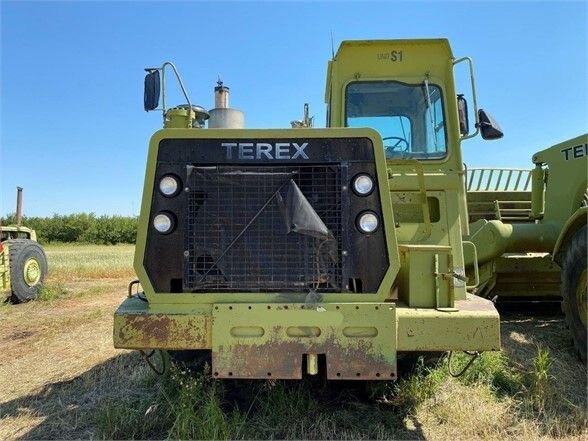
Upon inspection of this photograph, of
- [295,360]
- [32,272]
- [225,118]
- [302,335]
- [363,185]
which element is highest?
[225,118]

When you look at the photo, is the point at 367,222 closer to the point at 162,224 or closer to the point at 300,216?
the point at 300,216

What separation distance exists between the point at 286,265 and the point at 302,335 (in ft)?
1.46

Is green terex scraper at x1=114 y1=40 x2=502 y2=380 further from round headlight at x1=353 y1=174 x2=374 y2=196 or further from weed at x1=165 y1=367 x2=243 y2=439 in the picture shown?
weed at x1=165 y1=367 x2=243 y2=439

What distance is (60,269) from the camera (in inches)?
685

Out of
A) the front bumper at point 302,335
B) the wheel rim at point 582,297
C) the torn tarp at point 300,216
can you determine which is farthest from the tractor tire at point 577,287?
the torn tarp at point 300,216

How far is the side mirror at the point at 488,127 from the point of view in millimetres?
3986

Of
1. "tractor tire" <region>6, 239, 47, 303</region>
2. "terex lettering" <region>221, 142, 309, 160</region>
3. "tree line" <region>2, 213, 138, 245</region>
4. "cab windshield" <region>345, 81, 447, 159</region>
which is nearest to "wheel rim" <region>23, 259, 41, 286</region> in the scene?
"tractor tire" <region>6, 239, 47, 303</region>

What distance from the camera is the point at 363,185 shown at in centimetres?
304

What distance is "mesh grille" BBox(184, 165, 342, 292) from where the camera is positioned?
2996mm

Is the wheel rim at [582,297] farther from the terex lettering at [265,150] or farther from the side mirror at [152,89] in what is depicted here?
the side mirror at [152,89]

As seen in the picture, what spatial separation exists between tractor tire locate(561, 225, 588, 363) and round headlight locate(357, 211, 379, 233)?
7.32ft

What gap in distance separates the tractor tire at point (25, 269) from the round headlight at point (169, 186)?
26.5ft

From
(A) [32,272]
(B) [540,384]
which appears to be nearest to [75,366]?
(B) [540,384]

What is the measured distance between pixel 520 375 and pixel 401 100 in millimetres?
2444
